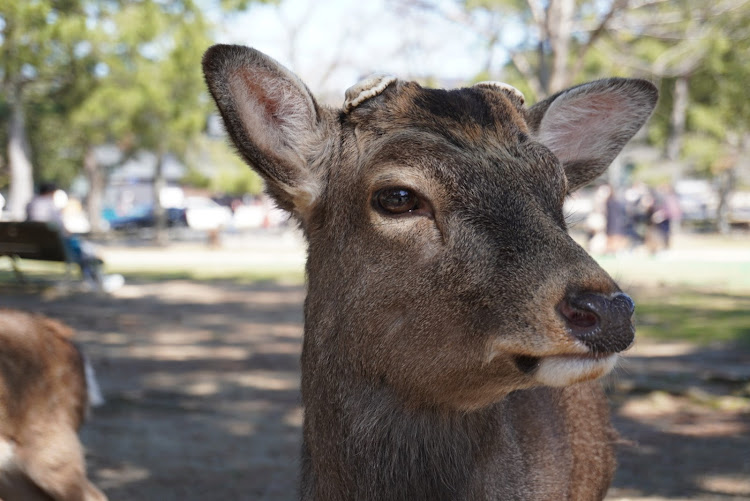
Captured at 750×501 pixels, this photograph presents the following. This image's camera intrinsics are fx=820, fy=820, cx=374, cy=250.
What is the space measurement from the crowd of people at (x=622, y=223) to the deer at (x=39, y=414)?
759 inches

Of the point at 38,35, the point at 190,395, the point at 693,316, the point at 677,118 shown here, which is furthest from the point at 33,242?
the point at 677,118

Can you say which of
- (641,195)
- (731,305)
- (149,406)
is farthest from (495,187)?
(641,195)

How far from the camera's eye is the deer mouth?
2.47 metres

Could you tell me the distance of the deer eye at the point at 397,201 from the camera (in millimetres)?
2918

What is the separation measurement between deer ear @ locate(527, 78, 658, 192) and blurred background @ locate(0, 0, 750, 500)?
0.25 m

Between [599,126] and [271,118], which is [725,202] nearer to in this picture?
[599,126]

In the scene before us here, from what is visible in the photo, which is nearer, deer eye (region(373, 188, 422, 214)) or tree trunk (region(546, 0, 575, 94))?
deer eye (region(373, 188, 422, 214))

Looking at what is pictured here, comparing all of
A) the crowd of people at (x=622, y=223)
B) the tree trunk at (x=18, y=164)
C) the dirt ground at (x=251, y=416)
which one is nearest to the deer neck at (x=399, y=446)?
the dirt ground at (x=251, y=416)

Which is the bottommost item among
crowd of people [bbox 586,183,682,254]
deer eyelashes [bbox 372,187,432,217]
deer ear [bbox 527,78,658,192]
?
crowd of people [bbox 586,183,682,254]

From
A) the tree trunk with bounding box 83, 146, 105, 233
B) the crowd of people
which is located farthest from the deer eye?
the tree trunk with bounding box 83, 146, 105, 233

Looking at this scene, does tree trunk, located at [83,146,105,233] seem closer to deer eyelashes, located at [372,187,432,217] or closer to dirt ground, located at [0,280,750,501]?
dirt ground, located at [0,280,750,501]

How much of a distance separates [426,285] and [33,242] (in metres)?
14.9

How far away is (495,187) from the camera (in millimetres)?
2822

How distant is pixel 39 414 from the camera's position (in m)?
5.43
